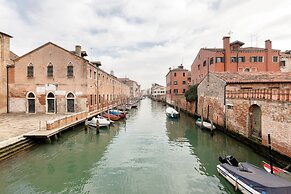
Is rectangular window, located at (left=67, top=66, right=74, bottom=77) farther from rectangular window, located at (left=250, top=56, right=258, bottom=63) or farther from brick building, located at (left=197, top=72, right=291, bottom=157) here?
rectangular window, located at (left=250, top=56, right=258, bottom=63)

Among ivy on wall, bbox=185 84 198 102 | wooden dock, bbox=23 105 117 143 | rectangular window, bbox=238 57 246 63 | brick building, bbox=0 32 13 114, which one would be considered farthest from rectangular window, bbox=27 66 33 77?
rectangular window, bbox=238 57 246 63

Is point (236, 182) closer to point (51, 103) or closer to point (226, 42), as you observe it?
point (51, 103)

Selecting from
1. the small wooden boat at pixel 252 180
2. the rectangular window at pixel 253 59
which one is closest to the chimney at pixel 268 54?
the rectangular window at pixel 253 59

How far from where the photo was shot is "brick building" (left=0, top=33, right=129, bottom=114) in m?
19.2

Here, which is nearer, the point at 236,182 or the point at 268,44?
the point at 236,182

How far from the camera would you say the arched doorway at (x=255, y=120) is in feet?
36.9

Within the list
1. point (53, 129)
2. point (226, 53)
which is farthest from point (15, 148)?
point (226, 53)

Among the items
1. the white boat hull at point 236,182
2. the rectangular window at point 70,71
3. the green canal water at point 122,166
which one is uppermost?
the rectangular window at point 70,71

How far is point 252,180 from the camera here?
5754mm

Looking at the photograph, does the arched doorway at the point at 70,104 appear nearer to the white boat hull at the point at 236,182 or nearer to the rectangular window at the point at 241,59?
the white boat hull at the point at 236,182

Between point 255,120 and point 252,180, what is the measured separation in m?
6.79

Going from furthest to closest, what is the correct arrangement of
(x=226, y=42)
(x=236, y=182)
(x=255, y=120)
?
(x=226, y=42)
(x=255, y=120)
(x=236, y=182)

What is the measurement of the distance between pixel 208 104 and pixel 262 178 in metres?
14.0

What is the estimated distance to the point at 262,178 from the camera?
581 cm
